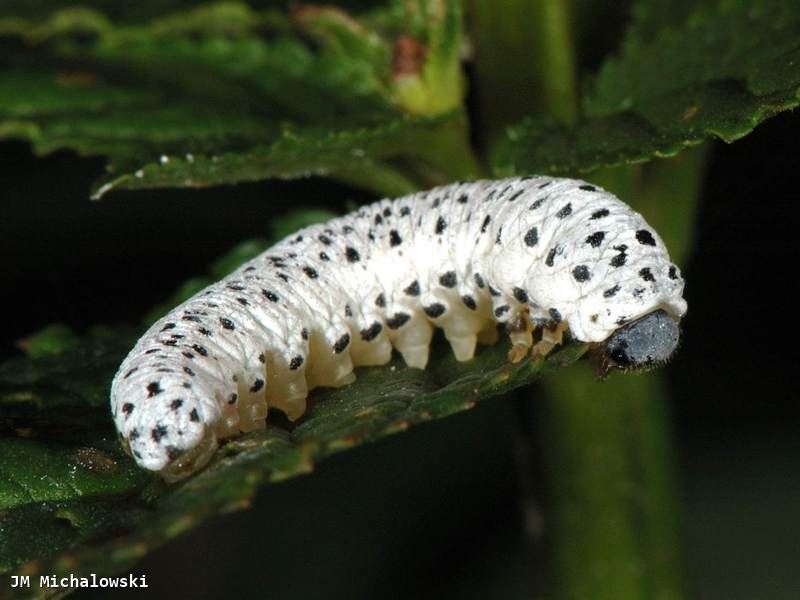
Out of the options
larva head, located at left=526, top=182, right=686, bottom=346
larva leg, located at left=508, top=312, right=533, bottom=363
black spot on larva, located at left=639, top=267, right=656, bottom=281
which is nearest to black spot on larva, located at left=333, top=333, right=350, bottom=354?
larva leg, located at left=508, top=312, right=533, bottom=363

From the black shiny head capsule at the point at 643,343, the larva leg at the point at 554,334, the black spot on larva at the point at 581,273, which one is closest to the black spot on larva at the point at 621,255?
the black spot on larva at the point at 581,273

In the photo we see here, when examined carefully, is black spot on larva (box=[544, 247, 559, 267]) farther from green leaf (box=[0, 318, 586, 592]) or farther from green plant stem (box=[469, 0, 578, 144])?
green plant stem (box=[469, 0, 578, 144])

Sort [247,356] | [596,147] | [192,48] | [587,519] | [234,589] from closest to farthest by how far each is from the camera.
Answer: [596,147] < [247,356] < [587,519] < [192,48] < [234,589]

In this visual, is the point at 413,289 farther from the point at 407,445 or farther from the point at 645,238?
the point at 407,445

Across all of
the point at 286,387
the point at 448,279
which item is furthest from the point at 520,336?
the point at 286,387

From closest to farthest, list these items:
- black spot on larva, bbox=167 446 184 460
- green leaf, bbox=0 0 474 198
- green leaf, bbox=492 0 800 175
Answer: black spot on larva, bbox=167 446 184 460 → green leaf, bbox=492 0 800 175 → green leaf, bbox=0 0 474 198

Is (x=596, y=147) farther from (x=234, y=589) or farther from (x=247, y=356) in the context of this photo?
(x=234, y=589)

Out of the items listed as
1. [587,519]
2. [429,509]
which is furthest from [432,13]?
[429,509]
